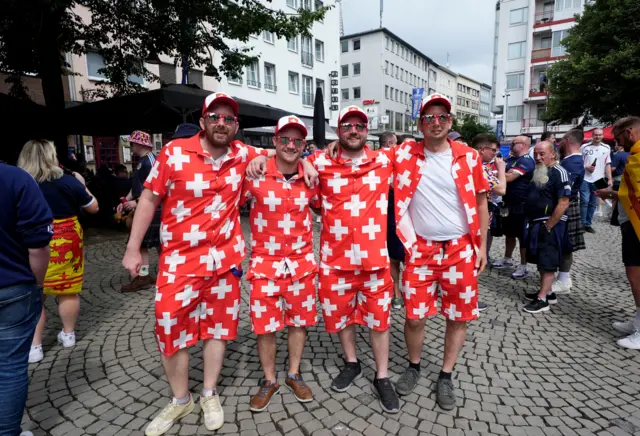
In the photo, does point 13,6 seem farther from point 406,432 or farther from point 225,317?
point 406,432

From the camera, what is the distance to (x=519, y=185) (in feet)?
17.6

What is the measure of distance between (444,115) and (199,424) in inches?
105

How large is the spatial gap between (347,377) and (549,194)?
10.4 feet

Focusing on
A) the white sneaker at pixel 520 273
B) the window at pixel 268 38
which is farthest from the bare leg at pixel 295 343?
the window at pixel 268 38

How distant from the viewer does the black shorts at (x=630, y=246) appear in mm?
3604

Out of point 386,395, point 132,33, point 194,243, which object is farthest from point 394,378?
point 132,33

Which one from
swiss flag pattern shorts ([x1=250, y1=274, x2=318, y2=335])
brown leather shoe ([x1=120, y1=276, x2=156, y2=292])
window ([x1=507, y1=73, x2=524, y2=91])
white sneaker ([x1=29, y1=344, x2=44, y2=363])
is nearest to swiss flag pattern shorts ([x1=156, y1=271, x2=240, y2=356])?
swiss flag pattern shorts ([x1=250, y1=274, x2=318, y2=335])

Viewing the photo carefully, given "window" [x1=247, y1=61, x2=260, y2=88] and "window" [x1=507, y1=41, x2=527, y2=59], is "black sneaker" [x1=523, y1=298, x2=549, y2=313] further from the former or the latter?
"window" [x1=507, y1=41, x2=527, y2=59]

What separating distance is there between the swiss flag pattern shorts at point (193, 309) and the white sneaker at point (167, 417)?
44 centimetres

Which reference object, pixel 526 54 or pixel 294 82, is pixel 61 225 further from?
pixel 526 54

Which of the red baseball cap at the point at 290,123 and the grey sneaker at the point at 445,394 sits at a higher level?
the red baseball cap at the point at 290,123

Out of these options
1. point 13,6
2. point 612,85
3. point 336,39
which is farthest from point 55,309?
point 336,39

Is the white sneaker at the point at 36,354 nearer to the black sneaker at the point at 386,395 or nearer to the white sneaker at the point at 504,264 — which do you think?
the black sneaker at the point at 386,395

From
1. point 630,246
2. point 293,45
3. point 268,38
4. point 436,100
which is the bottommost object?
point 630,246
